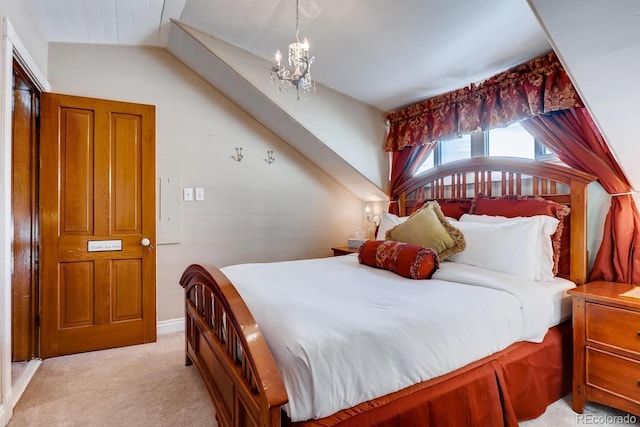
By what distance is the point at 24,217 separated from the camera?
2.59 meters

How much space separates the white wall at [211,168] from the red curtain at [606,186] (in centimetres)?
247

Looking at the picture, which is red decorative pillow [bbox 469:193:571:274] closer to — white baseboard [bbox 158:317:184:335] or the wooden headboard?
the wooden headboard

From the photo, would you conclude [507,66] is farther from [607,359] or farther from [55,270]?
[55,270]

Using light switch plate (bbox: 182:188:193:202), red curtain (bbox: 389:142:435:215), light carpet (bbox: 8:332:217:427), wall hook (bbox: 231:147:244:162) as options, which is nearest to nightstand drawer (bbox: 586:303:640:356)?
red curtain (bbox: 389:142:435:215)

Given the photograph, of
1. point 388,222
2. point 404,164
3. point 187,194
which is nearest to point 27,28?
point 187,194

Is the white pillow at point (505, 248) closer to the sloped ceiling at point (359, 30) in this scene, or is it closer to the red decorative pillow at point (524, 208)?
the red decorative pillow at point (524, 208)

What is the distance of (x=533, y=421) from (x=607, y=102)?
1.79 meters

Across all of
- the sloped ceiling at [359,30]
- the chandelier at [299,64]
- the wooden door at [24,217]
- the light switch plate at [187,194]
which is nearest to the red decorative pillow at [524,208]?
the sloped ceiling at [359,30]

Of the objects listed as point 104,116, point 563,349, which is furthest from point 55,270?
point 563,349

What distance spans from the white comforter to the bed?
13 millimetres

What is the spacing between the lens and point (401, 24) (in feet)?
7.75

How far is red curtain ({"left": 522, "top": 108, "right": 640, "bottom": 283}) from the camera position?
85.9 inches

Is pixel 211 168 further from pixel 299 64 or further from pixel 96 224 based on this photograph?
pixel 299 64

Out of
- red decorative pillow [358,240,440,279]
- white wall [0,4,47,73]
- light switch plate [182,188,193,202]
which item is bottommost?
red decorative pillow [358,240,440,279]
